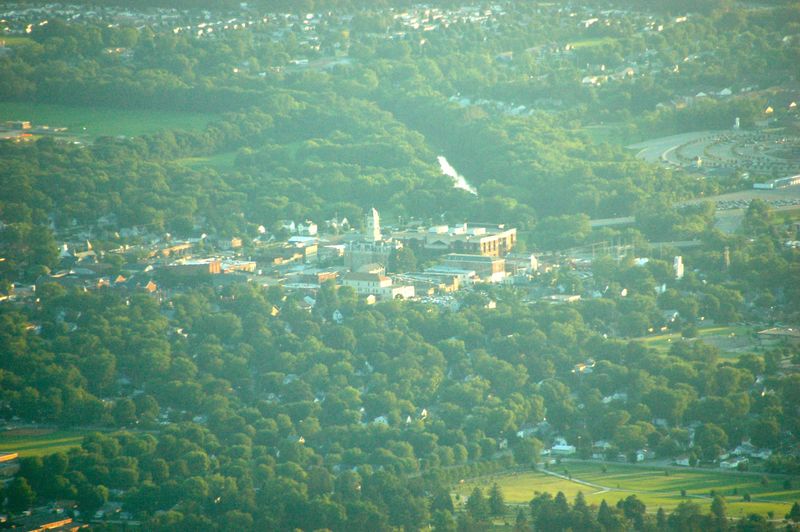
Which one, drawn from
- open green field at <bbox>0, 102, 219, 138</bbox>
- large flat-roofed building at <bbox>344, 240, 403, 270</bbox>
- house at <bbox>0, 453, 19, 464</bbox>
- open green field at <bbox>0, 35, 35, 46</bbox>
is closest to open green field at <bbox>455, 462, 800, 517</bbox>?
house at <bbox>0, 453, 19, 464</bbox>

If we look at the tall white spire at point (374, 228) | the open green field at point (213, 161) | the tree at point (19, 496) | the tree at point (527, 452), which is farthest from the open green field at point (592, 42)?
the tree at point (19, 496)

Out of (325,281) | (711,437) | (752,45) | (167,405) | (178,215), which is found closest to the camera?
(711,437)

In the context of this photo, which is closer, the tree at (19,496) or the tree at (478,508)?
the tree at (478,508)

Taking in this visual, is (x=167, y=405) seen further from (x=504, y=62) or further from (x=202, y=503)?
(x=504, y=62)

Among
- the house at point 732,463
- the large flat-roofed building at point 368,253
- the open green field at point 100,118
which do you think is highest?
the open green field at point 100,118

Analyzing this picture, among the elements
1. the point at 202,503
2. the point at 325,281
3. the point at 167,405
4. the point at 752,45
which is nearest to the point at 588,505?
the point at 202,503

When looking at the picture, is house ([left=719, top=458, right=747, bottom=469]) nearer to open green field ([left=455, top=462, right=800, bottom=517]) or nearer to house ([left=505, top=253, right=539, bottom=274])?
open green field ([left=455, top=462, right=800, bottom=517])

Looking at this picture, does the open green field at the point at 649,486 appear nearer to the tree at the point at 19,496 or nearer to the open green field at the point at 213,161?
the tree at the point at 19,496
